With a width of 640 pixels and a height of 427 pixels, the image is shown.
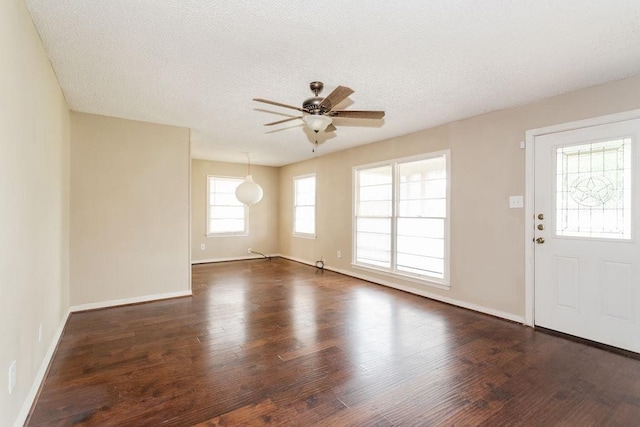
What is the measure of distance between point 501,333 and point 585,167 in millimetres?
1786

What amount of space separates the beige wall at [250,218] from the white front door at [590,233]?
5.94 m

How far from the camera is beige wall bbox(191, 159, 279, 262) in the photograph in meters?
7.14

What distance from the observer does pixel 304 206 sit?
734 cm

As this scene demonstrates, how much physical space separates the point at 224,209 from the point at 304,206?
1905 millimetres

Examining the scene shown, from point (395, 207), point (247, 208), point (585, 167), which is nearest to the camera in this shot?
point (585, 167)

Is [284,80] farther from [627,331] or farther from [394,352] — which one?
[627,331]

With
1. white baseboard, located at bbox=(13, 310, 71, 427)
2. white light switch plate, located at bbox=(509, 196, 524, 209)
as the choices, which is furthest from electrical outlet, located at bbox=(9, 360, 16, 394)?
white light switch plate, located at bbox=(509, 196, 524, 209)

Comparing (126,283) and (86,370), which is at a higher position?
(126,283)

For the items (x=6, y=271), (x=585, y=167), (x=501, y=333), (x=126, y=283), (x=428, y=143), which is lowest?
(x=501, y=333)

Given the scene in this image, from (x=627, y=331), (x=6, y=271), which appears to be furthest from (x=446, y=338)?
(x=6, y=271)

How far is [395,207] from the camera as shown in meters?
5.08

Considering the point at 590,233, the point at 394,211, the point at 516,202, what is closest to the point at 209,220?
the point at 394,211

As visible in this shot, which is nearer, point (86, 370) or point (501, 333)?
point (86, 370)

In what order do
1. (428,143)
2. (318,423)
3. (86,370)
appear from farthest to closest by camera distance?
1. (428,143)
2. (86,370)
3. (318,423)
